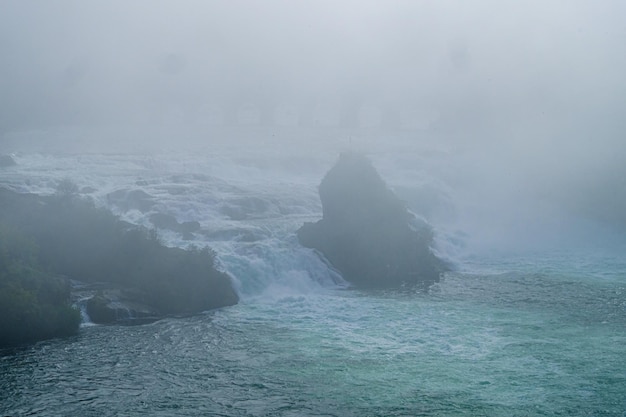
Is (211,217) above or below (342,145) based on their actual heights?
below

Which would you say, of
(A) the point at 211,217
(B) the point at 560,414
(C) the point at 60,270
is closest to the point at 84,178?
(A) the point at 211,217

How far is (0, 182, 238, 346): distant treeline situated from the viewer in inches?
1141

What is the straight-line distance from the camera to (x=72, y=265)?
3694 centimetres

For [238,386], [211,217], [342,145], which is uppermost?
[342,145]

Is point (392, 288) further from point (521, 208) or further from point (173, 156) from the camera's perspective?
point (173, 156)

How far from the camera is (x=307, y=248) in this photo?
Answer: 4103 centimetres

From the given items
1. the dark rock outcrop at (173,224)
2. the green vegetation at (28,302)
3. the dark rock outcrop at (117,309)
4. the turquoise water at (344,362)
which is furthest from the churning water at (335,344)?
the dark rock outcrop at (117,309)

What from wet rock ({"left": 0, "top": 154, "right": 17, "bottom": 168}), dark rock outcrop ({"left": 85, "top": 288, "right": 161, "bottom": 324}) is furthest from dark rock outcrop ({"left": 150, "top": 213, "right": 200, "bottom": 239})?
wet rock ({"left": 0, "top": 154, "right": 17, "bottom": 168})

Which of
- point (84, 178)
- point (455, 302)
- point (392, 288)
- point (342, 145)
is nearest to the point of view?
point (455, 302)

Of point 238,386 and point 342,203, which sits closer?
point 238,386

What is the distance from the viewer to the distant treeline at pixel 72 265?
2898 cm

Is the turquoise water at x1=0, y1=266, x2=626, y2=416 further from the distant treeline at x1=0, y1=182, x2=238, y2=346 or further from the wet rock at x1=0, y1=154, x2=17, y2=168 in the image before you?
the wet rock at x1=0, y1=154, x2=17, y2=168

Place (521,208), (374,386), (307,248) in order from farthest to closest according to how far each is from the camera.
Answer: (521,208) < (307,248) < (374,386)

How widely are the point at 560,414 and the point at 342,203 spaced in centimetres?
2154
